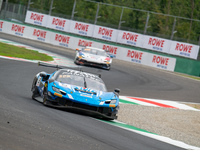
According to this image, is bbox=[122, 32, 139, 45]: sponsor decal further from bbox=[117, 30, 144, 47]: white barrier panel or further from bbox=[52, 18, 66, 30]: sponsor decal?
bbox=[52, 18, 66, 30]: sponsor decal

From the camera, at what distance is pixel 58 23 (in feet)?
131

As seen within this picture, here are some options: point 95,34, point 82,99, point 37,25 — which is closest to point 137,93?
point 82,99

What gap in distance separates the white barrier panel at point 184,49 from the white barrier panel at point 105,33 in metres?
5.38

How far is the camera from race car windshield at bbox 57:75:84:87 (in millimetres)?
10314

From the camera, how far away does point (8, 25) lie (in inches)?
1614

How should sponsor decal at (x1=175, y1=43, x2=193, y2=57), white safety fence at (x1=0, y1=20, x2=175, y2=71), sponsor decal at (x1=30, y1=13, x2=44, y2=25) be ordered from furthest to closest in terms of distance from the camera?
1. sponsor decal at (x1=30, y1=13, x2=44, y2=25)
2. white safety fence at (x1=0, y1=20, x2=175, y2=71)
3. sponsor decal at (x1=175, y1=43, x2=193, y2=57)

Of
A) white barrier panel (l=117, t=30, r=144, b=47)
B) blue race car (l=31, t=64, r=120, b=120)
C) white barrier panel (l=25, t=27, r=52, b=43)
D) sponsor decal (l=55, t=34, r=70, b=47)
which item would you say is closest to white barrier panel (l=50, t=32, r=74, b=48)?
sponsor decal (l=55, t=34, r=70, b=47)

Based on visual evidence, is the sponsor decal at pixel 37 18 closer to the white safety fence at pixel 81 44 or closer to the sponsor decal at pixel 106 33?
the white safety fence at pixel 81 44

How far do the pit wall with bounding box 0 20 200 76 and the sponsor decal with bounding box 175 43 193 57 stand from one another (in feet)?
2.66

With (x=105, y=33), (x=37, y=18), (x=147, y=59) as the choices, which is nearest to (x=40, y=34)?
(x=37, y=18)

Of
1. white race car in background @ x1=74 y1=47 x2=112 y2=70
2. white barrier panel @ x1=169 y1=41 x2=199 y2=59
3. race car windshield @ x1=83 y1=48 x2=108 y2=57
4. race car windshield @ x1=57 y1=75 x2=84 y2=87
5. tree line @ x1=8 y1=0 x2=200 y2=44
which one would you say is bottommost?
white race car in background @ x1=74 y1=47 x2=112 y2=70

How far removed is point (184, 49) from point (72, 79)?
2377 centimetres

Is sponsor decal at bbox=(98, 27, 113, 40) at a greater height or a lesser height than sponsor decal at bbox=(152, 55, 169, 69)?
greater

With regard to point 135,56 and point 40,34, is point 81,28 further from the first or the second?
point 135,56
